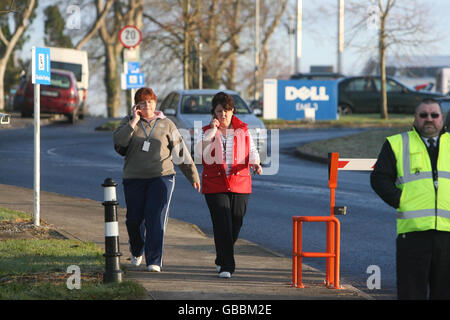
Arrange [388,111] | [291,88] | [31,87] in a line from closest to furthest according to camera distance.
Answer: [31,87] < [291,88] < [388,111]

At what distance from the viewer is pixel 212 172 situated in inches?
328

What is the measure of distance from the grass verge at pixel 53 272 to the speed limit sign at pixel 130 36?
13252mm

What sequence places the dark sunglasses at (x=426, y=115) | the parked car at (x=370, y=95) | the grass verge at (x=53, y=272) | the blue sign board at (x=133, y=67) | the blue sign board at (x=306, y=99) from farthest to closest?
the parked car at (x=370, y=95), the blue sign board at (x=306, y=99), the blue sign board at (x=133, y=67), the grass verge at (x=53, y=272), the dark sunglasses at (x=426, y=115)

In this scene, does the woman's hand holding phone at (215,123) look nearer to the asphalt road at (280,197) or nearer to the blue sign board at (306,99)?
the asphalt road at (280,197)

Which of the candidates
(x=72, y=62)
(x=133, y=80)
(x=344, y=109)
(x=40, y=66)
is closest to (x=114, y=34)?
(x=72, y=62)

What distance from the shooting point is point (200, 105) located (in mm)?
21312

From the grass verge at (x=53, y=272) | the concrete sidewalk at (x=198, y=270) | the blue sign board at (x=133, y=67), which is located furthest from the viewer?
the blue sign board at (x=133, y=67)

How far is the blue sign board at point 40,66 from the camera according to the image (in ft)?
34.4

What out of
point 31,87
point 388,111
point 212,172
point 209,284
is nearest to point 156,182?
point 212,172

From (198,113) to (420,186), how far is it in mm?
15393

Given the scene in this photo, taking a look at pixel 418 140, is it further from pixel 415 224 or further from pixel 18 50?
pixel 18 50

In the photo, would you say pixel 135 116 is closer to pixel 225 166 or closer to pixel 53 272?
pixel 225 166

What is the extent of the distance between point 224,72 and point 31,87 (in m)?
26.1

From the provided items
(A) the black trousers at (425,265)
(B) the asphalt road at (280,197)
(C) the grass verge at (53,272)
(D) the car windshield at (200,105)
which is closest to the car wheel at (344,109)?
(B) the asphalt road at (280,197)
